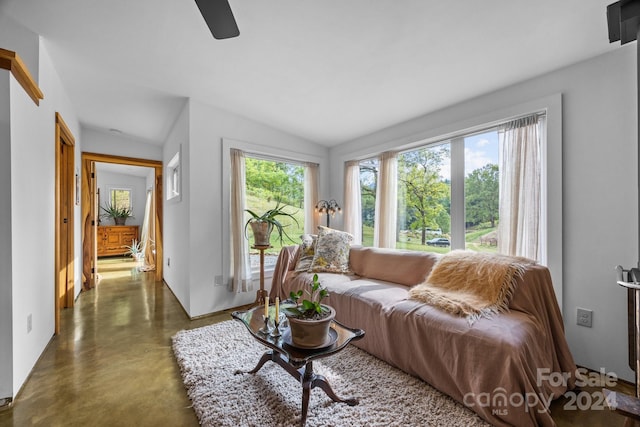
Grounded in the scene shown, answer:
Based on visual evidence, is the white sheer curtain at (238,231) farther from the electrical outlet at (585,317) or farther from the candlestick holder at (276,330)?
the electrical outlet at (585,317)

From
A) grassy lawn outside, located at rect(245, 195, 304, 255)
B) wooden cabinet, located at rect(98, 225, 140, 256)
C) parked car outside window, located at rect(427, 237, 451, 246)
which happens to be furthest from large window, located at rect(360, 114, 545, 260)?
wooden cabinet, located at rect(98, 225, 140, 256)

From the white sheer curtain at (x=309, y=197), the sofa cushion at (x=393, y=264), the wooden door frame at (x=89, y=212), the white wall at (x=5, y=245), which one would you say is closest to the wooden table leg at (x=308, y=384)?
the sofa cushion at (x=393, y=264)

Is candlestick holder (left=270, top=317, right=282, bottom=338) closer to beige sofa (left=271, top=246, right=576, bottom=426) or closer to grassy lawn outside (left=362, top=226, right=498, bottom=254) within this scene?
beige sofa (left=271, top=246, right=576, bottom=426)

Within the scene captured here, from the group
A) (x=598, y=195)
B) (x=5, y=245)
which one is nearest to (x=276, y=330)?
(x=5, y=245)

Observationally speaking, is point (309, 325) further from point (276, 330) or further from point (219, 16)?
point (219, 16)

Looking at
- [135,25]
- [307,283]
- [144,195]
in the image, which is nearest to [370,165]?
[307,283]

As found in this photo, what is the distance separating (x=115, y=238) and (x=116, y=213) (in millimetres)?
744

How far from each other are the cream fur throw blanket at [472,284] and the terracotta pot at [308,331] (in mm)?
895

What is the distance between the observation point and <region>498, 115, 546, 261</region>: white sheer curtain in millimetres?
2195

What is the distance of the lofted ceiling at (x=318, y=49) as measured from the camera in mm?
1705

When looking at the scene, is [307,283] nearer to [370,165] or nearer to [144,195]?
[370,165]

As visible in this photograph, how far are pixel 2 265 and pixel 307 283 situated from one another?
2158 millimetres

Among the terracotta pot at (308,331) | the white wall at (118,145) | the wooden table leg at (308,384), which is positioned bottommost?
the wooden table leg at (308,384)

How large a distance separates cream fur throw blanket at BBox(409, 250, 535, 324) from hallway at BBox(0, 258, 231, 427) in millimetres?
1677
